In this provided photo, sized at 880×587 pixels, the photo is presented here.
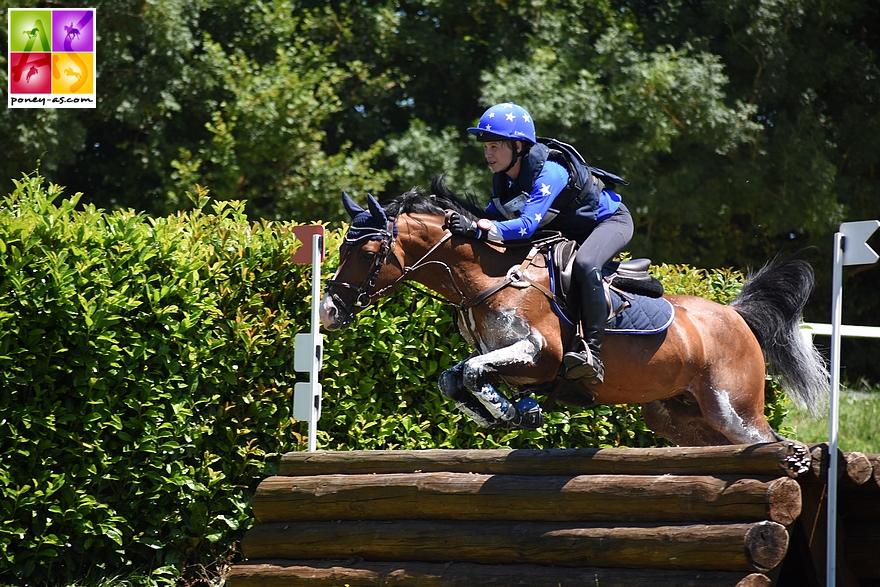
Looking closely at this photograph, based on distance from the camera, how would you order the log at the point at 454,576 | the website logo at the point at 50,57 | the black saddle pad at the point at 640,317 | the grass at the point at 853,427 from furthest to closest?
the website logo at the point at 50,57 → the grass at the point at 853,427 → the black saddle pad at the point at 640,317 → the log at the point at 454,576

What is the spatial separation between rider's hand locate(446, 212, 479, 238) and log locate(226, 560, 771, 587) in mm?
1773

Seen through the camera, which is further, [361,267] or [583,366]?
[361,267]

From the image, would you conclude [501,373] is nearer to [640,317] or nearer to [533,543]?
[533,543]

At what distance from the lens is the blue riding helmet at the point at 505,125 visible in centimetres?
518

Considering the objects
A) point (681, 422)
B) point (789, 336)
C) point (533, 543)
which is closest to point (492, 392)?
point (533, 543)

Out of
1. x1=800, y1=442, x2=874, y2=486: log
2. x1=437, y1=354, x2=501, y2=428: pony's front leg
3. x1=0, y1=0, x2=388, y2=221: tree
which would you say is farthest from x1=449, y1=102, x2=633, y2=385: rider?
x1=0, y1=0, x2=388, y2=221: tree

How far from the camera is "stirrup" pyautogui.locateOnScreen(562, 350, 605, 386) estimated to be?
500cm

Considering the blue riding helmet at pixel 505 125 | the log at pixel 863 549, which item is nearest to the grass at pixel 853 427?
the log at pixel 863 549

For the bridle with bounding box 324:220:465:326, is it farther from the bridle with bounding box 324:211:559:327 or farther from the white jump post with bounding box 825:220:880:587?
the white jump post with bounding box 825:220:880:587

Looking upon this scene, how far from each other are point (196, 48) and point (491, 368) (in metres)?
12.3

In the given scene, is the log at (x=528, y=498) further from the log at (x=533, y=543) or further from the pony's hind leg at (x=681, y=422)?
the pony's hind leg at (x=681, y=422)

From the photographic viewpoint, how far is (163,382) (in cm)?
614

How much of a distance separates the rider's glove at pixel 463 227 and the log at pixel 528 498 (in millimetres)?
1315

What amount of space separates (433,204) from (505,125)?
2.09 ft
